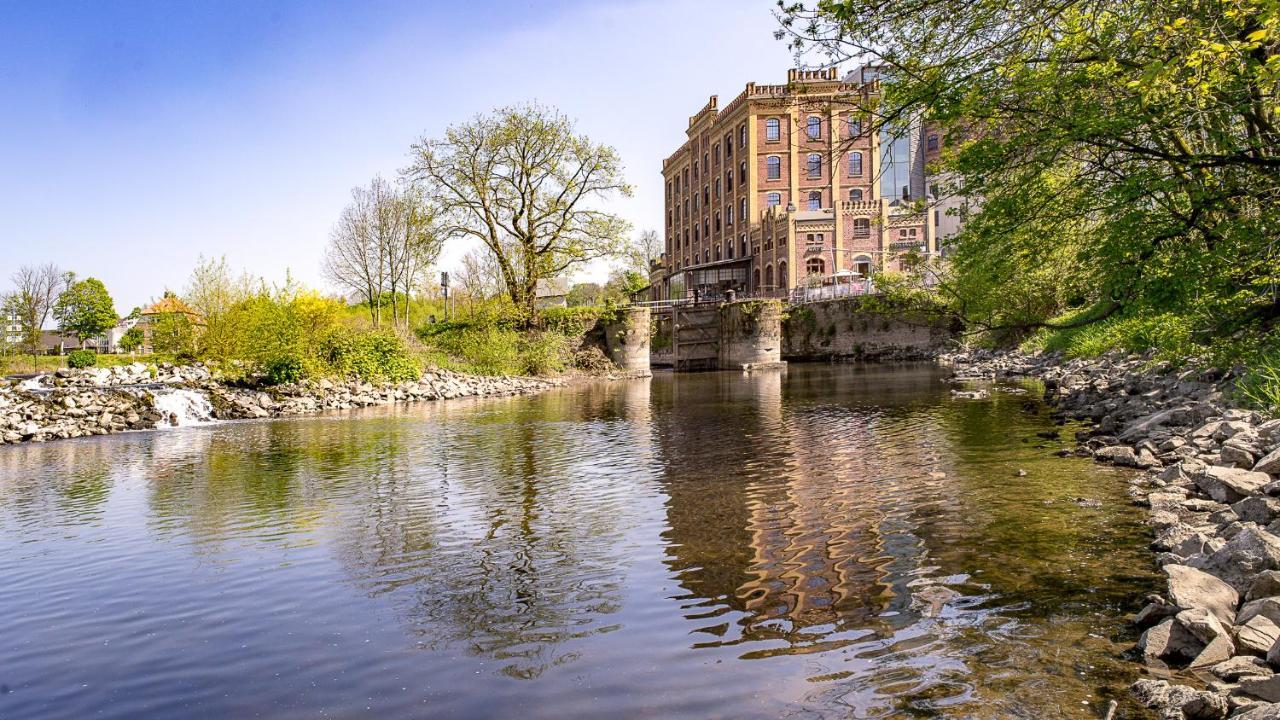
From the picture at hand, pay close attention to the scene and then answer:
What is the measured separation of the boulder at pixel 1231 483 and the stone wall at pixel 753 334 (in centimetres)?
4092

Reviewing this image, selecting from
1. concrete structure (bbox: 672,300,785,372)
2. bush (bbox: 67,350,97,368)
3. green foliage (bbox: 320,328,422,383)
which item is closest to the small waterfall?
green foliage (bbox: 320,328,422,383)

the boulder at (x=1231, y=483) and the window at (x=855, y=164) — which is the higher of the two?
the window at (x=855, y=164)

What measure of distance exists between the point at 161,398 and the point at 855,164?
52.5 m

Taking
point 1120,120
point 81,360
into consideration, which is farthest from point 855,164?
point 1120,120

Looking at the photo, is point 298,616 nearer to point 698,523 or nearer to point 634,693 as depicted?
point 634,693

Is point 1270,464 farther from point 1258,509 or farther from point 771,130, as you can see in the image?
point 771,130

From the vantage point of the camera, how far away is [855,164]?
208 ft

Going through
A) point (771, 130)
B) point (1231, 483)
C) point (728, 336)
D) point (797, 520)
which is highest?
point (771, 130)

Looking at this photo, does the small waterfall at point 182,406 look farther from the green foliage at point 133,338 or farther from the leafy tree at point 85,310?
the leafy tree at point 85,310

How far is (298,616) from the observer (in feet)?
20.4

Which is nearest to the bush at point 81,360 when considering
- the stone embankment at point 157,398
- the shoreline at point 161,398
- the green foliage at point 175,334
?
the shoreline at point 161,398

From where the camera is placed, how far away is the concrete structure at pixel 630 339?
4728cm

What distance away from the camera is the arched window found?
6412cm

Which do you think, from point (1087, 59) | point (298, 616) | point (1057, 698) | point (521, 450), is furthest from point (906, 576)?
point (521, 450)
